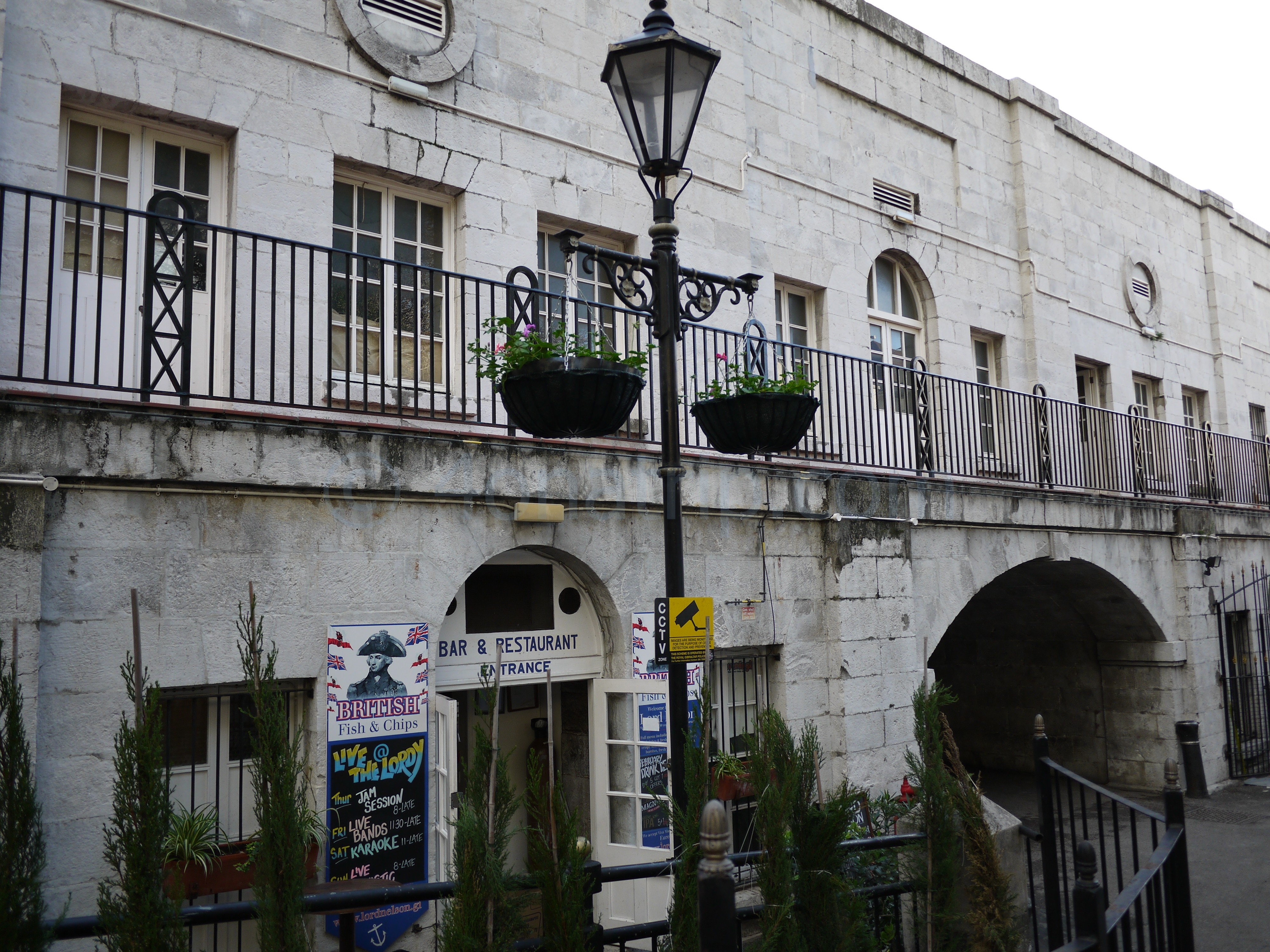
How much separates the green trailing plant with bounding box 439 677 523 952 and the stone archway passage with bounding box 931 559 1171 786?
9.37m

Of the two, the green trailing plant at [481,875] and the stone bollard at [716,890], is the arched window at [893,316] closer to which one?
the green trailing plant at [481,875]

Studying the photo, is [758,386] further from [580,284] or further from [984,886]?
Result: [580,284]

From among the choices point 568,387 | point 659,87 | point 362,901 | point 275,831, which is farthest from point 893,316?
point 275,831

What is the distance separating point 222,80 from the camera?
7.09 m

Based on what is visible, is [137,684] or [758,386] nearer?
[137,684]

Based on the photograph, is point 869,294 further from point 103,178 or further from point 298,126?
point 103,178

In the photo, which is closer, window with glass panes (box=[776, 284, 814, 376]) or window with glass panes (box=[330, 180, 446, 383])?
window with glass panes (box=[330, 180, 446, 383])

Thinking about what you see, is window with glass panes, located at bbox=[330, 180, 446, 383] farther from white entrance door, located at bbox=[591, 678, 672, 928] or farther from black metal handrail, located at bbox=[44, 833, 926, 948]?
black metal handrail, located at bbox=[44, 833, 926, 948]

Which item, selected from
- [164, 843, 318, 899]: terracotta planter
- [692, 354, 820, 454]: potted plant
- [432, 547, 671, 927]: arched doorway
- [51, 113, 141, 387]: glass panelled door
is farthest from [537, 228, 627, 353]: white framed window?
[164, 843, 318, 899]: terracotta planter

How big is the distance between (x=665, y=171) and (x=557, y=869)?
2.92 m

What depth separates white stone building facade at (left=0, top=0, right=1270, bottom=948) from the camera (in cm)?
516

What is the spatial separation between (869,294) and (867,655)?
213 inches

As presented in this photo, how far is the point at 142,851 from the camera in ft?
8.87

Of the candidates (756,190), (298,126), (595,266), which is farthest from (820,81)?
(298,126)
